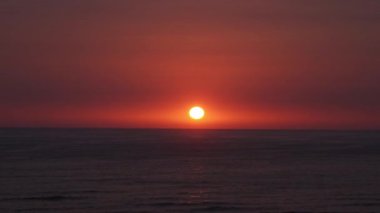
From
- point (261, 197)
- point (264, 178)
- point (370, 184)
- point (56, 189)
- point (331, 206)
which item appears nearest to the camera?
point (331, 206)

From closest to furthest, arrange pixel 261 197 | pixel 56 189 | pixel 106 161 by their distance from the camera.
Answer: pixel 261 197 < pixel 56 189 < pixel 106 161

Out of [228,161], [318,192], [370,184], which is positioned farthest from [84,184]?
[228,161]

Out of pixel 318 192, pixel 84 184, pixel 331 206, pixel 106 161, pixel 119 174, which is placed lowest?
pixel 331 206

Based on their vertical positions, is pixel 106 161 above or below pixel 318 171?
above

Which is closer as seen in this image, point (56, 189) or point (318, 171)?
point (56, 189)

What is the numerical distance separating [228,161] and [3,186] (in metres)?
33.8

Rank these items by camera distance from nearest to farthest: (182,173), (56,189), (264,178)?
(56,189) → (264,178) → (182,173)

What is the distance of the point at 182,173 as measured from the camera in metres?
65.1

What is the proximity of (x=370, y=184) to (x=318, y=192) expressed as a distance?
6.66 metres

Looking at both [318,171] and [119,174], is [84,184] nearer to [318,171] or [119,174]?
[119,174]

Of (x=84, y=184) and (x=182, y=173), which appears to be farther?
(x=182, y=173)

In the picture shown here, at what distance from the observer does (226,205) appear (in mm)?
44344

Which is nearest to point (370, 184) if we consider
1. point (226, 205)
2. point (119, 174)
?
point (226, 205)

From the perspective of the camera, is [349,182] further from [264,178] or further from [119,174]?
[119,174]
